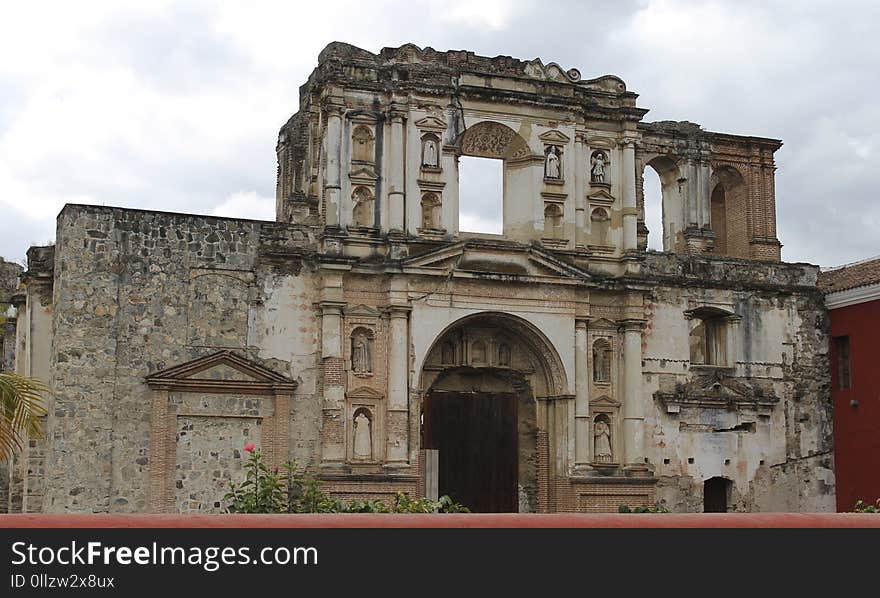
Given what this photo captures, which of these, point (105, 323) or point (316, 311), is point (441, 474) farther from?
point (105, 323)

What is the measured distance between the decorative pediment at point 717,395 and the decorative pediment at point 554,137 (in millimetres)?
5441

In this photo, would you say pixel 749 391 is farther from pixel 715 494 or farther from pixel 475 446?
pixel 475 446

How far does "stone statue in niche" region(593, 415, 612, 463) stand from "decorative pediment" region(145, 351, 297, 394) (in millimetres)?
6234

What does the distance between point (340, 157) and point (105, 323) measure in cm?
542

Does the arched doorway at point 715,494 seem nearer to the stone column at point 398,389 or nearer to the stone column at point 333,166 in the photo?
the stone column at point 398,389

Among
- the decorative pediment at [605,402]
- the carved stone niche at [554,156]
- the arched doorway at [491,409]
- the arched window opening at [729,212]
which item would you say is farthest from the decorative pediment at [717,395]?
the carved stone niche at [554,156]

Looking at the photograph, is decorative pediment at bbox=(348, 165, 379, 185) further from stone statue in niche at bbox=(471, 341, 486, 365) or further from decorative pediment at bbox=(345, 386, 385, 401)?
decorative pediment at bbox=(345, 386, 385, 401)

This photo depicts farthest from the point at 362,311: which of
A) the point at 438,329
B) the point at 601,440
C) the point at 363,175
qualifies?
the point at 601,440

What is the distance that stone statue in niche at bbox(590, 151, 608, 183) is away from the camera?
1042 inches

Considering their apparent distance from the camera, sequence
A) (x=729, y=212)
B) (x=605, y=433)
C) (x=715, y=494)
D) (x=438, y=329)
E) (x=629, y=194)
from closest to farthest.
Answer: (x=438, y=329) → (x=605, y=433) → (x=629, y=194) → (x=715, y=494) → (x=729, y=212)

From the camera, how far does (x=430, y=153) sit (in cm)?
2512

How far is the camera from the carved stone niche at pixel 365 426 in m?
23.8

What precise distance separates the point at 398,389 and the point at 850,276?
10.6 metres
